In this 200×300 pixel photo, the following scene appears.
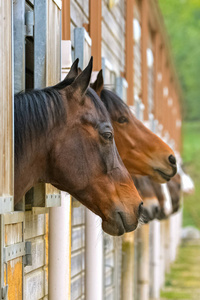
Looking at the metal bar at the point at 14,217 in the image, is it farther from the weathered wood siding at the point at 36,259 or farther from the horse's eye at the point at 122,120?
the horse's eye at the point at 122,120

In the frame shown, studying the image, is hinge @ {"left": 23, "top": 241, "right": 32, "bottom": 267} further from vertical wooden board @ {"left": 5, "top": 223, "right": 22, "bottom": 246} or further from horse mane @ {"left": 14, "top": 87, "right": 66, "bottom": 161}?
horse mane @ {"left": 14, "top": 87, "right": 66, "bottom": 161}

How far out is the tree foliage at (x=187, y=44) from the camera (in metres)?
40.1

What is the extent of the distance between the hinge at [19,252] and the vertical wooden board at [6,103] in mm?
472

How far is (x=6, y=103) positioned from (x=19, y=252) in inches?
37.2

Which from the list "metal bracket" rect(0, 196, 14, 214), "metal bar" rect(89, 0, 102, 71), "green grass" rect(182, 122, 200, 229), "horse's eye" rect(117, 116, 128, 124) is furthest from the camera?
"green grass" rect(182, 122, 200, 229)

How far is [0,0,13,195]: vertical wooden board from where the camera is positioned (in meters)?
2.79

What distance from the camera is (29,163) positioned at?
310cm

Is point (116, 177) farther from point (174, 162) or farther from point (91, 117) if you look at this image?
point (174, 162)

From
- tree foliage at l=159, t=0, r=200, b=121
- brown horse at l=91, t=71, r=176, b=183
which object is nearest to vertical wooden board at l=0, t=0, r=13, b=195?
brown horse at l=91, t=71, r=176, b=183

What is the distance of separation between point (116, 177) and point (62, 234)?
36.1 inches

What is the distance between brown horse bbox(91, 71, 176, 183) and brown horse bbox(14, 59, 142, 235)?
1586 millimetres

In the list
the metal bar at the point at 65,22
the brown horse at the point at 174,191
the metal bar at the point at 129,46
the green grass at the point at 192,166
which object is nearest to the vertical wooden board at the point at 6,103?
the metal bar at the point at 65,22

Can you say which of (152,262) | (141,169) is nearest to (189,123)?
(152,262)

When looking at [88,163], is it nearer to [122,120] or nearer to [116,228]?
[116,228]
